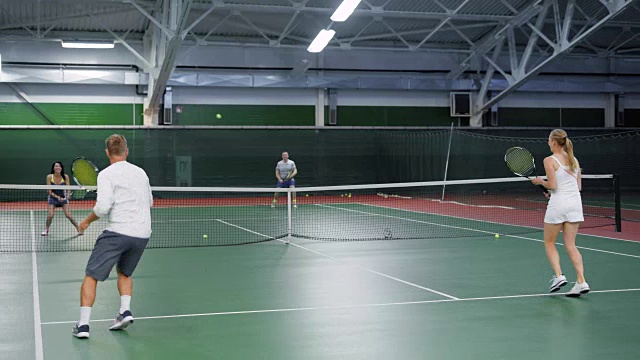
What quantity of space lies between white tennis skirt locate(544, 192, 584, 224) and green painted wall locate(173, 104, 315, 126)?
70.3ft

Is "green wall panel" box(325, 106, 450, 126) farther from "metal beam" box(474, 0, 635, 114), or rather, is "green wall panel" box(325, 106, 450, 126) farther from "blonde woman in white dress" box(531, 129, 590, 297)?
"blonde woman in white dress" box(531, 129, 590, 297)

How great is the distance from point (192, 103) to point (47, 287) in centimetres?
1998

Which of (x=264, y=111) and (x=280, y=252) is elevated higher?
(x=264, y=111)

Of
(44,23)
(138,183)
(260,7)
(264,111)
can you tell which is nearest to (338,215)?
(260,7)

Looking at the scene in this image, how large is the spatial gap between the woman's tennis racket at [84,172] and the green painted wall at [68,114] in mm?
18548

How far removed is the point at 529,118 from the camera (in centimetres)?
3138

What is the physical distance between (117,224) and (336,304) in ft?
7.63

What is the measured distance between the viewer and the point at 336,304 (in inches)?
298

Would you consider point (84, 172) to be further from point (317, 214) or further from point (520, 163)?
point (317, 214)

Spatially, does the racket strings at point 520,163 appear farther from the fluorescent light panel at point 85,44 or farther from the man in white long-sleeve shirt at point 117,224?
the fluorescent light panel at point 85,44

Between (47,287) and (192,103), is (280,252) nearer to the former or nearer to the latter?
(47,287)

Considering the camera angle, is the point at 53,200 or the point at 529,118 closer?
the point at 53,200

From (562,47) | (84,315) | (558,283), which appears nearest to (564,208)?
(558,283)

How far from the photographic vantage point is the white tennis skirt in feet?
25.6
